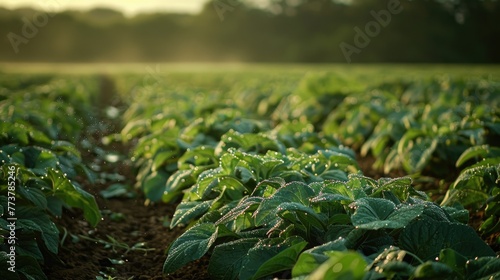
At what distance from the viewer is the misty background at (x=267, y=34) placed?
48.7 metres

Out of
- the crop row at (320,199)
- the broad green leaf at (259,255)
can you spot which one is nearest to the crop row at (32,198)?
the crop row at (320,199)

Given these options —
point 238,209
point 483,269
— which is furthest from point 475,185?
point 238,209

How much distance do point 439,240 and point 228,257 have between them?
0.91 metres

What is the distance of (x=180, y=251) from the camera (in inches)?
91.3

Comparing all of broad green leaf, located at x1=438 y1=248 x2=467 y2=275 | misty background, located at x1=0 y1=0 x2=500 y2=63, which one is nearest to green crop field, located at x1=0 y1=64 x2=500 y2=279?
broad green leaf, located at x1=438 y1=248 x2=467 y2=275

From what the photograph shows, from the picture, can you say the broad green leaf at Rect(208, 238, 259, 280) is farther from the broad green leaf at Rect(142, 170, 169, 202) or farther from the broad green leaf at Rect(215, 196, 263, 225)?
the broad green leaf at Rect(142, 170, 169, 202)

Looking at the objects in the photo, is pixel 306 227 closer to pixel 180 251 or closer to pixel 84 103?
pixel 180 251

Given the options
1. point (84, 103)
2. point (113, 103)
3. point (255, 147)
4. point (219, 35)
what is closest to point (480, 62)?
point (219, 35)

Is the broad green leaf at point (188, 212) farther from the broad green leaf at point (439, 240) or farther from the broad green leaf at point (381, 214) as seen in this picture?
the broad green leaf at point (439, 240)

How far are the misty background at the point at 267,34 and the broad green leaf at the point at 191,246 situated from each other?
41710mm

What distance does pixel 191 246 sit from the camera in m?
2.33

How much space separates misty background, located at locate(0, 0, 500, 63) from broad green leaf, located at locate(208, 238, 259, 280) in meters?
41.9

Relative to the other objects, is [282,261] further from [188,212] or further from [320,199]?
[188,212]

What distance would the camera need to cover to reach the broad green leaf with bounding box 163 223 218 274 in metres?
2.27
